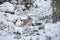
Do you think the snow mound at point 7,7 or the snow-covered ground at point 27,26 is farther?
the snow mound at point 7,7

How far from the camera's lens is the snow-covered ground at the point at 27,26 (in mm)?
4125

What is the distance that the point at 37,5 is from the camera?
601 cm

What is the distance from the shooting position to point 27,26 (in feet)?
15.0

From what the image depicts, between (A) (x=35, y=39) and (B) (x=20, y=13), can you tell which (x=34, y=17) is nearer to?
(B) (x=20, y=13)

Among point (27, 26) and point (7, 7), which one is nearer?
point (27, 26)

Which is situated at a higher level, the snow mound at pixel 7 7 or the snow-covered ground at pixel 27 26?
the snow mound at pixel 7 7

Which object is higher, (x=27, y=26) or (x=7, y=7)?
(x=7, y=7)

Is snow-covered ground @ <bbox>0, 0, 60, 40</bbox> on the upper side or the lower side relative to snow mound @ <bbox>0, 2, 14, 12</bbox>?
lower

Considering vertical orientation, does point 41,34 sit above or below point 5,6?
below

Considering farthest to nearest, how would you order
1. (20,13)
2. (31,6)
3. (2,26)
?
A: (31,6) < (20,13) < (2,26)

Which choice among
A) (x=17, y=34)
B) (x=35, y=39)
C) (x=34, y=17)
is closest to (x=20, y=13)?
(x=34, y=17)

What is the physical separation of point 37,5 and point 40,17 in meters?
0.95

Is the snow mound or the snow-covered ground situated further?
the snow mound

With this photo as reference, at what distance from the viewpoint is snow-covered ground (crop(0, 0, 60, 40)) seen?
4125mm
